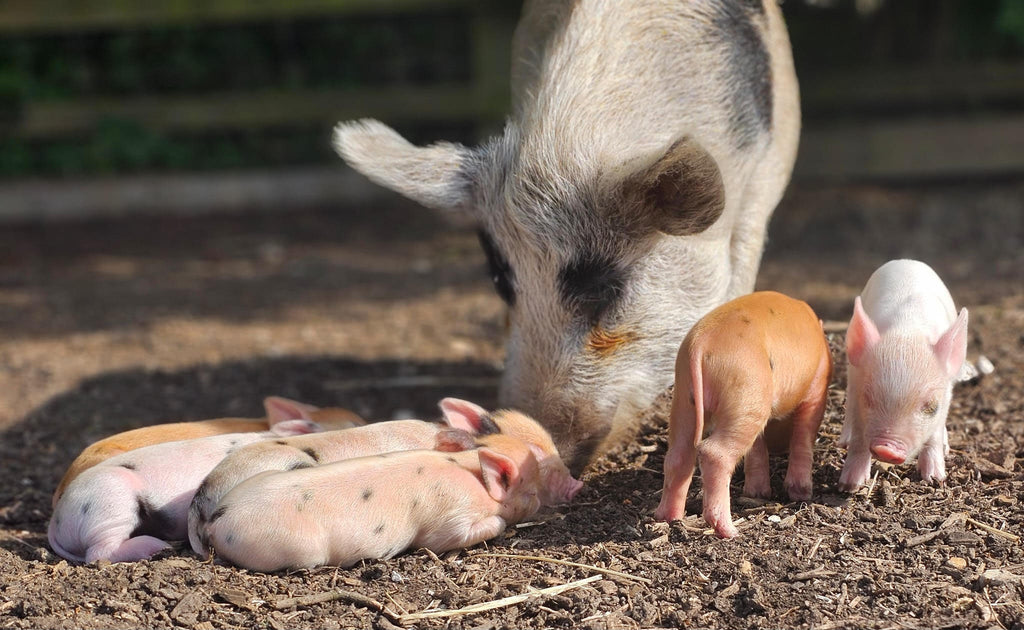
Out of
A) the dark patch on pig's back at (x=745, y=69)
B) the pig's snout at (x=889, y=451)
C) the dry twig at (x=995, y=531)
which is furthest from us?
the dark patch on pig's back at (x=745, y=69)

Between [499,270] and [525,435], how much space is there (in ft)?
2.48

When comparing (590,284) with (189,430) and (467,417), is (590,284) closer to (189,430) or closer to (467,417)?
(467,417)

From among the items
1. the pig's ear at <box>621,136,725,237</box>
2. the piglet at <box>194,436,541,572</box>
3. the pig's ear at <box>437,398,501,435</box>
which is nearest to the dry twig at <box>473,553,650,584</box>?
the piglet at <box>194,436,541,572</box>

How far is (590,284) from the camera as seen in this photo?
421 cm

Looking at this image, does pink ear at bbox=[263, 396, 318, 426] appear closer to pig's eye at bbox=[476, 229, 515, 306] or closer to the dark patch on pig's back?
pig's eye at bbox=[476, 229, 515, 306]

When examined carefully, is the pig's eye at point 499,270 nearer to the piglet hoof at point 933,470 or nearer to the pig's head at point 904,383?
the pig's head at point 904,383

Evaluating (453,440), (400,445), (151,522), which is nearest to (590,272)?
(453,440)

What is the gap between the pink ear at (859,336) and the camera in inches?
143

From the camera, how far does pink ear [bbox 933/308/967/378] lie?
358 cm

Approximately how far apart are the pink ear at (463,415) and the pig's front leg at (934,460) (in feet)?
4.79

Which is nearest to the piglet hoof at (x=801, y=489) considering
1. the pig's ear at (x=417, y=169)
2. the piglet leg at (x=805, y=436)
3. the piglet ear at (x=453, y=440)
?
the piglet leg at (x=805, y=436)

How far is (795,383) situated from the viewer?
351 centimetres

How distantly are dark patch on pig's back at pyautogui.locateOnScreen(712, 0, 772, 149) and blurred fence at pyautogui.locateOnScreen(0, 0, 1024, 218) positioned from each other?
4874 mm

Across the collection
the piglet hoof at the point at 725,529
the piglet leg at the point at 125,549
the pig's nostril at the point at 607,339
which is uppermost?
the pig's nostril at the point at 607,339
